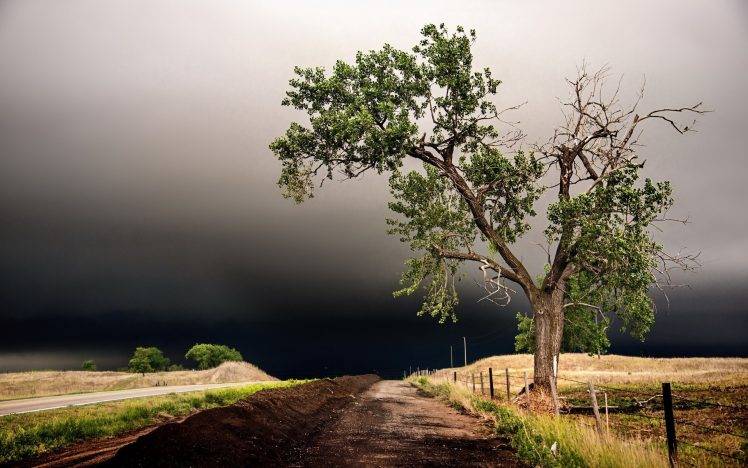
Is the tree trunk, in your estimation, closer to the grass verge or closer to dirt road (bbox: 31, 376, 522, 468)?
dirt road (bbox: 31, 376, 522, 468)

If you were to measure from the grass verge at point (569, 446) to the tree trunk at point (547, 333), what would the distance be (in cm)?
506

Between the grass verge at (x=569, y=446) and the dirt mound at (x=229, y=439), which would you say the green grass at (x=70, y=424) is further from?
the grass verge at (x=569, y=446)

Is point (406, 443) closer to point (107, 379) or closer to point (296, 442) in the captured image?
point (296, 442)

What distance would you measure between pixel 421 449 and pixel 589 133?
1594 cm

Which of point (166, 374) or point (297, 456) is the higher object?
point (297, 456)

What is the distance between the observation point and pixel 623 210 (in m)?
17.5

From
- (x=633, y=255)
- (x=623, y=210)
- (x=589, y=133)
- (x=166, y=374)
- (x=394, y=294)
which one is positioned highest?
(x=589, y=133)

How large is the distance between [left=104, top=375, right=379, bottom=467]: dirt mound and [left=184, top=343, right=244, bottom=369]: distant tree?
105887mm

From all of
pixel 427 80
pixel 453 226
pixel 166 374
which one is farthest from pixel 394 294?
pixel 166 374

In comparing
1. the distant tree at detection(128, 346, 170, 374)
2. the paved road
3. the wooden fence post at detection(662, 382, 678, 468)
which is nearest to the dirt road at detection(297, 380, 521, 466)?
the wooden fence post at detection(662, 382, 678, 468)

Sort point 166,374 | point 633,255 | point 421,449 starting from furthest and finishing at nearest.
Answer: point 166,374 < point 633,255 < point 421,449

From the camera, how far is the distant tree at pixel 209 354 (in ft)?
363

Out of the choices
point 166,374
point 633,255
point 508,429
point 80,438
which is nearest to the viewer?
point 508,429

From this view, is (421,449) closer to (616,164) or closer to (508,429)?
(508,429)
